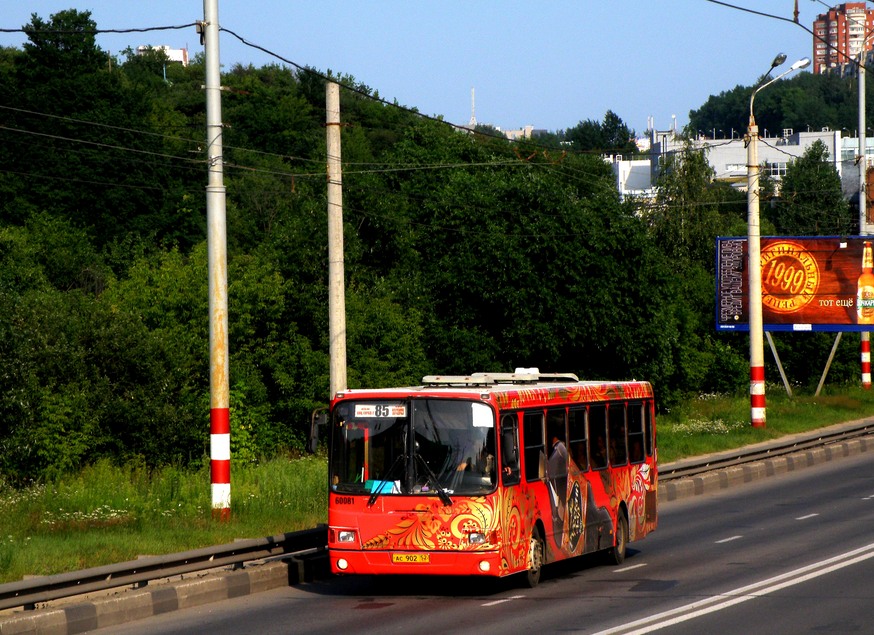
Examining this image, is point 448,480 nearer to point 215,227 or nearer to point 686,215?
point 215,227

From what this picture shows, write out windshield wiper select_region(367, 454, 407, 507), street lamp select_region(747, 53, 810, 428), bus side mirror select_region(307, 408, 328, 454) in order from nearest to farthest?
windshield wiper select_region(367, 454, 407, 507) < bus side mirror select_region(307, 408, 328, 454) < street lamp select_region(747, 53, 810, 428)

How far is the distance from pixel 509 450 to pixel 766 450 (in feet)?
65.9

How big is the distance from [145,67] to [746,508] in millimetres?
83817

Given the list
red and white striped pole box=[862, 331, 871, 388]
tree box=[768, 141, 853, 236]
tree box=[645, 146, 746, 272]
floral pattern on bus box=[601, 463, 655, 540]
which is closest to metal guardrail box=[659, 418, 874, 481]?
red and white striped pole box=[862, 331, 871, 388]

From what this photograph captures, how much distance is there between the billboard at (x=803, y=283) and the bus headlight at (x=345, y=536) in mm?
32466

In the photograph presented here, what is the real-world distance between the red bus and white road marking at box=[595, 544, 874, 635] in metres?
2.13

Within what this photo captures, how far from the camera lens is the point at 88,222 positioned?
64688mm

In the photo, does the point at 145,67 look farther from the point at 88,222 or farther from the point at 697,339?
the point at 697,339

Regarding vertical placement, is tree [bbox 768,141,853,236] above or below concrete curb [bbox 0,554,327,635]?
above

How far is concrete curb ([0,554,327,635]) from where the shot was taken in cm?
1200

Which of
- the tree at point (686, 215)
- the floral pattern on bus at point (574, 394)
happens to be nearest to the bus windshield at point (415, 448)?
the floral pattern on bus at point (574, 394)

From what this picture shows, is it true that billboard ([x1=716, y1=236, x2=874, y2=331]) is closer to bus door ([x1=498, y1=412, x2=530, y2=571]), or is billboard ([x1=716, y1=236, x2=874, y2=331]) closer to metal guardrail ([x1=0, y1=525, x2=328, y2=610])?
metal guardrail ([x1=0, y1=525, x2=328, y2=610])

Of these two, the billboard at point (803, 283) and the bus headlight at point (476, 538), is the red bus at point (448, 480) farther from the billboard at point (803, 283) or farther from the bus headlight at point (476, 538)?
the billboard at point (803, 283)

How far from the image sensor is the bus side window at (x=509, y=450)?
14617 millimetres
